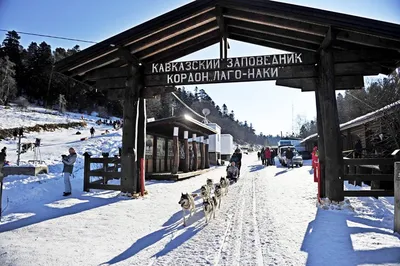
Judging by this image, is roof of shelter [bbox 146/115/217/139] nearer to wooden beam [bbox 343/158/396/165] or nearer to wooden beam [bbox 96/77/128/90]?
wooden beam [bbox 96/77/128/90]

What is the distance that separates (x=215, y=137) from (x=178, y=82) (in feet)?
77.2

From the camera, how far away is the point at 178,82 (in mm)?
Answer: 9172

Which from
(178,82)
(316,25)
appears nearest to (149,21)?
(178,82)

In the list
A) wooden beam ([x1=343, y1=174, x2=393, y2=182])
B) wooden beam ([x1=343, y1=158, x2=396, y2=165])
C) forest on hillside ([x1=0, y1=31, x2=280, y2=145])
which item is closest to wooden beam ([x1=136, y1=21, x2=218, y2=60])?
wooden beam ([x1=343, y1=158, x2=396, y2=165])

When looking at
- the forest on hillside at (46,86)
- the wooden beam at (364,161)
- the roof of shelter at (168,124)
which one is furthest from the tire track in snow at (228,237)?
the forest on hillside at (46,86)

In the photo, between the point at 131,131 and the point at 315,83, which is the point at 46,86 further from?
the point at 315,83

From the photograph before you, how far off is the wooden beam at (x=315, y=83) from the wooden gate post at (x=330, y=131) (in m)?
0.53

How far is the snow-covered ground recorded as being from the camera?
4.21 meters

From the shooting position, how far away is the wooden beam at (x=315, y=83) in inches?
324

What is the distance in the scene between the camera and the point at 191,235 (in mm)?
5363

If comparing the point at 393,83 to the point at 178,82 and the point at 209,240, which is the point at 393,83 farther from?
the point at 209,240

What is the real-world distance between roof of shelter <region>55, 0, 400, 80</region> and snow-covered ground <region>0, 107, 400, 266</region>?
4.38 m

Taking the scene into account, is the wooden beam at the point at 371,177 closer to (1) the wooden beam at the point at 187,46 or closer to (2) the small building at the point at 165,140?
(1) the wooden beam at the point at 187,46

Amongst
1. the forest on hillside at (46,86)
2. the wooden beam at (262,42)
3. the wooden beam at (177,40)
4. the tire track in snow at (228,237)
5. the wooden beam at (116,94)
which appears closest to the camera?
the tire track in snow at (228,237)
